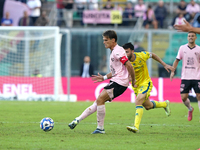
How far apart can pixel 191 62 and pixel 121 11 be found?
Answer: 13067mm

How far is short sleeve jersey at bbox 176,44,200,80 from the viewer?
10102 millimetres

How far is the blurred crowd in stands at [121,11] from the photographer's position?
2227cm

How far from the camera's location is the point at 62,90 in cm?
1817

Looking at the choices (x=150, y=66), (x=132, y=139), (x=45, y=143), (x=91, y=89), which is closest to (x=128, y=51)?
(x=132, y=139)

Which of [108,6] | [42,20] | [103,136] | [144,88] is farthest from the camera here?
[108,6]

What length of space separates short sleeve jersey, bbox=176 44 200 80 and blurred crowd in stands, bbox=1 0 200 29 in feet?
39.8

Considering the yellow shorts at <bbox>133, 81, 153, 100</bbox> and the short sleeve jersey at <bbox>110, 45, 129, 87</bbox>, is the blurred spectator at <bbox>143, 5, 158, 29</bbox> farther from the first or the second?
the short sleeve jersey at <bbox>110, 45, 129, 87</bbox>

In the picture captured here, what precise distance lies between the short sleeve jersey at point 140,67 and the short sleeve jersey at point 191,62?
6.04 feet

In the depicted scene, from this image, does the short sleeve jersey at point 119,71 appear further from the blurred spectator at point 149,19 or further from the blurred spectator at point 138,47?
the blurred spectator at point 149,19

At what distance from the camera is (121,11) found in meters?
22.8

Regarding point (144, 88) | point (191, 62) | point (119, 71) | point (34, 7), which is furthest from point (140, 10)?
point (119, 71)

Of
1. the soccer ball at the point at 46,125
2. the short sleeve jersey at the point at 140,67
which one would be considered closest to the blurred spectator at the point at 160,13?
the short sleeve jersey at the point at 140,67

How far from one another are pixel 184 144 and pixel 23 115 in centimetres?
593

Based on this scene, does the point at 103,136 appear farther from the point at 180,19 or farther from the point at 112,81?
the point at 180,19
